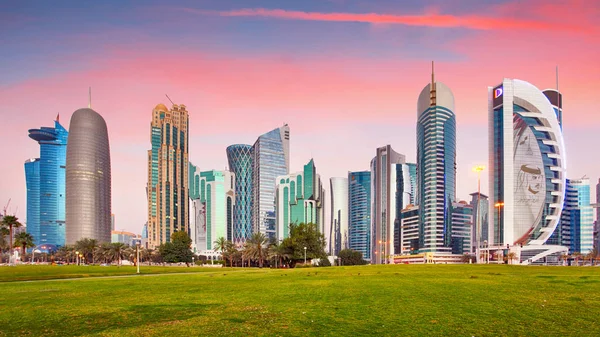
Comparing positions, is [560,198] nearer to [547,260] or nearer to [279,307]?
[547,260]

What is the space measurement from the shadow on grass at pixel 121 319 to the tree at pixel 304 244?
87766 millimetres

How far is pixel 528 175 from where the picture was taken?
7785 inches

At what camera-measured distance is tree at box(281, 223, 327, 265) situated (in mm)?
102875

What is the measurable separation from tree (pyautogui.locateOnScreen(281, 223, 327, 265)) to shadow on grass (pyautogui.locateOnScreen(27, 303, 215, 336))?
8777 cm

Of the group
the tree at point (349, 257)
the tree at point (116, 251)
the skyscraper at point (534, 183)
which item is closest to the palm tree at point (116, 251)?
the tree at point (116, 251)

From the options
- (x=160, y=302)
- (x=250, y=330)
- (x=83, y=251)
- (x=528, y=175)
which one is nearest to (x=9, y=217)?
(x=83, y=251)

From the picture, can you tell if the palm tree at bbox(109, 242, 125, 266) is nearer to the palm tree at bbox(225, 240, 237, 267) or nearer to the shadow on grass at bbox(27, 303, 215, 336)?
the palm tree at bbox(225, 240, 237, 267)

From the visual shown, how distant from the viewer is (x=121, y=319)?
13.4 metres

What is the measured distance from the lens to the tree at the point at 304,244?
10288cm

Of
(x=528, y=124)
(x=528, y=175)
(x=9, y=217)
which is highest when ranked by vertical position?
(x=528, y=124)

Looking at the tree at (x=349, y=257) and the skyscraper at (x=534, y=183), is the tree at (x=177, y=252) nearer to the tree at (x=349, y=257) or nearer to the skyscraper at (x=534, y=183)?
the tree at (x=349, y=257)

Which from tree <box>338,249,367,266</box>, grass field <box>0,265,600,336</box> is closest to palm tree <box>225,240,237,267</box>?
tree <box>338,249,367,266</box>

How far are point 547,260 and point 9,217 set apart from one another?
688 feet

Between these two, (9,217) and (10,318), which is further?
(9,217)
